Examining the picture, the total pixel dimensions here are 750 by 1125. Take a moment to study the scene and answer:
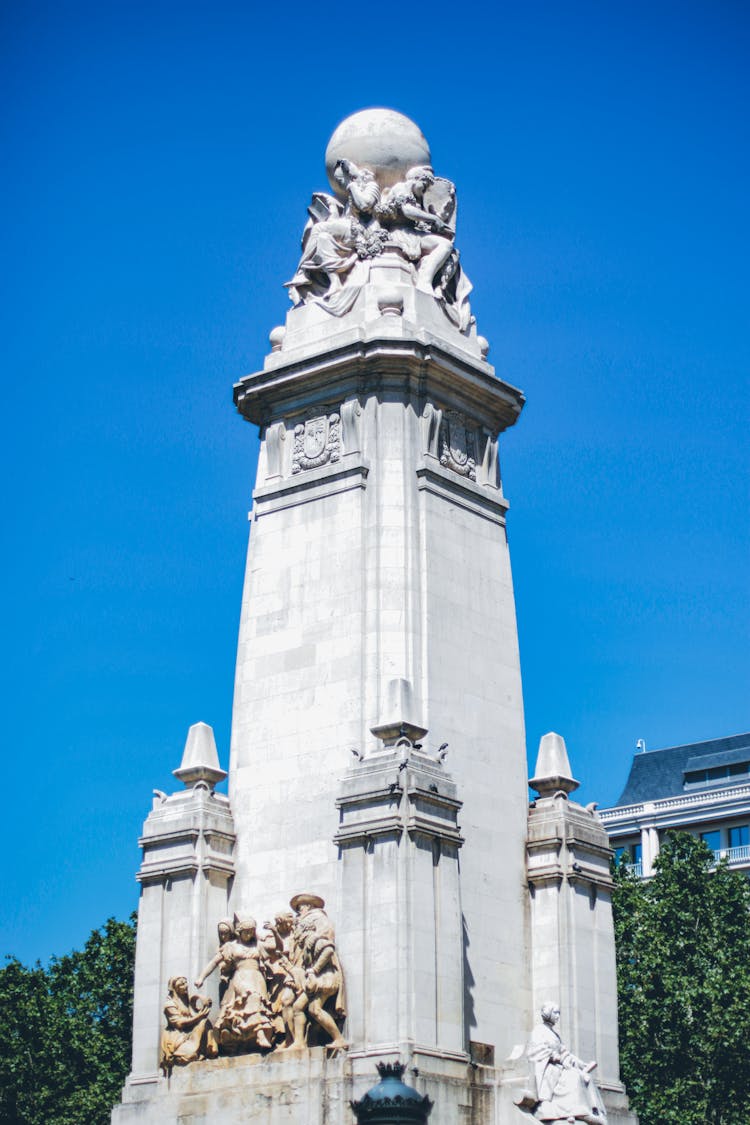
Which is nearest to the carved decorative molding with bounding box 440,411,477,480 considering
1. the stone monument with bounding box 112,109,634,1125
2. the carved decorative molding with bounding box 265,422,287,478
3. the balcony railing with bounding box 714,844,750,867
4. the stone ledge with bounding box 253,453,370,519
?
the stone monument with bounding box 112,109,634,1125

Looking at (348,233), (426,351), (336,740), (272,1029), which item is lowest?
(272,1029)

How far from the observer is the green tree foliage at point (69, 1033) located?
2056 inches

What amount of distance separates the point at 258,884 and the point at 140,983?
2.73 m

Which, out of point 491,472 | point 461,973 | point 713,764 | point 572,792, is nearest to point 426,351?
point 491,472

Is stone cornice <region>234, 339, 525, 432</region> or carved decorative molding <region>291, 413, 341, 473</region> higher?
stone cornice <region>234, 339, 525, 432</region>

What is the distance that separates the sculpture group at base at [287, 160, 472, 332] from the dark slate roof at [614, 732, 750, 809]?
61.3 meters

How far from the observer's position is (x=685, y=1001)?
4922cm

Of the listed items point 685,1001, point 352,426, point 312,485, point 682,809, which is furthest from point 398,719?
point 682,809

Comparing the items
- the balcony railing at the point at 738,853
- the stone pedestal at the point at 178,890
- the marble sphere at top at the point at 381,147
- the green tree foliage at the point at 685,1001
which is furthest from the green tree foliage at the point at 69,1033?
the balcony railing at the point at 738,853

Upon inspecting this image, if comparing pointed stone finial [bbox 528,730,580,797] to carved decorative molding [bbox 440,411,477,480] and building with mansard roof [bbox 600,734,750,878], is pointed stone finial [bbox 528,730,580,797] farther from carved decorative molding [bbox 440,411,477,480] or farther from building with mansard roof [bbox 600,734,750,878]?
building with mansard roof [bbox 600,734,750,878]

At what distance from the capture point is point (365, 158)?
36.8m

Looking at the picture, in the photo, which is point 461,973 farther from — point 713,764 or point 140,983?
point 713,764

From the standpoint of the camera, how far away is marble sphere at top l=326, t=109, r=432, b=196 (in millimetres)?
36750

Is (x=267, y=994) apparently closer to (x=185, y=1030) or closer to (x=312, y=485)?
(x=185, y=1030)
